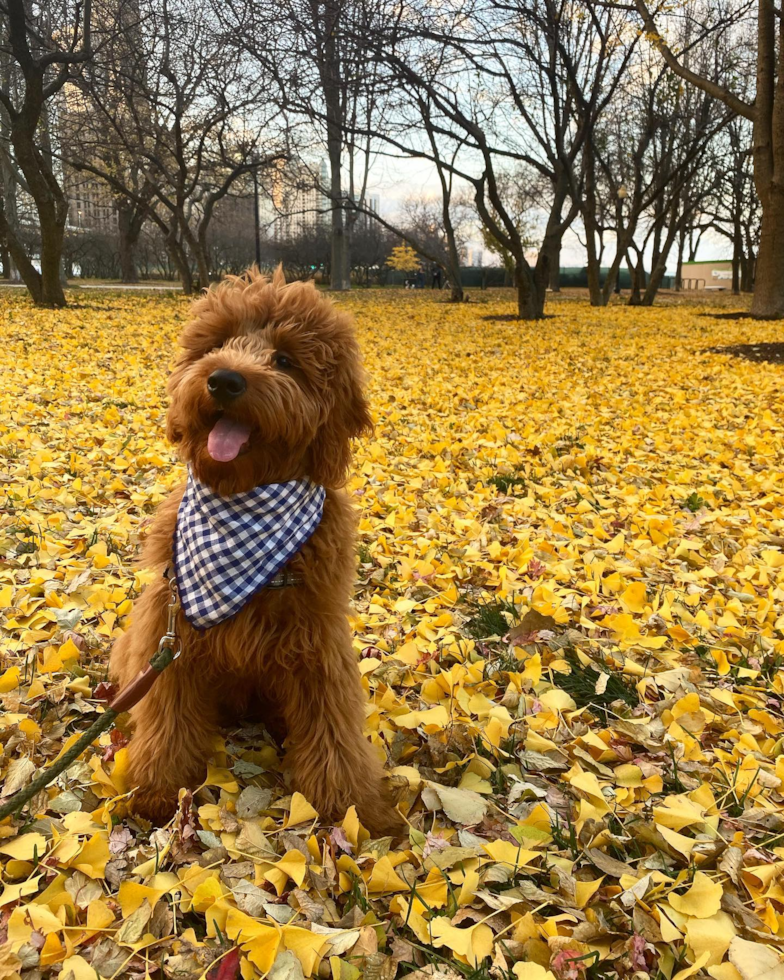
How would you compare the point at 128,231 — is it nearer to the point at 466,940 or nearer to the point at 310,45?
the point at 310,45

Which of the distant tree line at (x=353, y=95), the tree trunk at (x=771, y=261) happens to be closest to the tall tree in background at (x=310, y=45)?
the distant tree line at (x=353, y=95)

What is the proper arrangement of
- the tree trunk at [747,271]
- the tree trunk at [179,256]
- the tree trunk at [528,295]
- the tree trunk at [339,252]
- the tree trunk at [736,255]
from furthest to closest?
the tree trunk at [747,271] → the tree trunk at [736,255] → the tree trunk at [339,252] → the tree trunk at [179,256] → the tree trunk at [528,295]

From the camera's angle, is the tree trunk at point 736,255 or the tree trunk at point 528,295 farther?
the tree trunk at point 736,255

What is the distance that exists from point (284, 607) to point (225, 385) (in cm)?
68

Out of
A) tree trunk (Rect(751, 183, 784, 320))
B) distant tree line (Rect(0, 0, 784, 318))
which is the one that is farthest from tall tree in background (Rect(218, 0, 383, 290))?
tree trunk (Rect(751, 183, 784, 320))

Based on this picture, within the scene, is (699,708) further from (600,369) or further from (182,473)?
(600,369)

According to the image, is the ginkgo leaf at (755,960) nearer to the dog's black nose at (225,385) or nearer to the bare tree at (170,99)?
the dog's black nose at (225,385)

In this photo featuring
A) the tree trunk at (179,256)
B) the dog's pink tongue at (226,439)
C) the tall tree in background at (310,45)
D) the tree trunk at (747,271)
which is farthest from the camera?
the tree trunk at (747,271)

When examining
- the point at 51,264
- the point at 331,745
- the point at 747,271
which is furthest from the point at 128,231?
the point at 331,745

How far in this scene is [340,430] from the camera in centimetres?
211

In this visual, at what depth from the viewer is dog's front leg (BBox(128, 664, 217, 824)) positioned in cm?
202

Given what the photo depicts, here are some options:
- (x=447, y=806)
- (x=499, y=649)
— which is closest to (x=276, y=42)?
(x=499, y=649)

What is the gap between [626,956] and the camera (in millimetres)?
1646

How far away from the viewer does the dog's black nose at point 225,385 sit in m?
1.75
